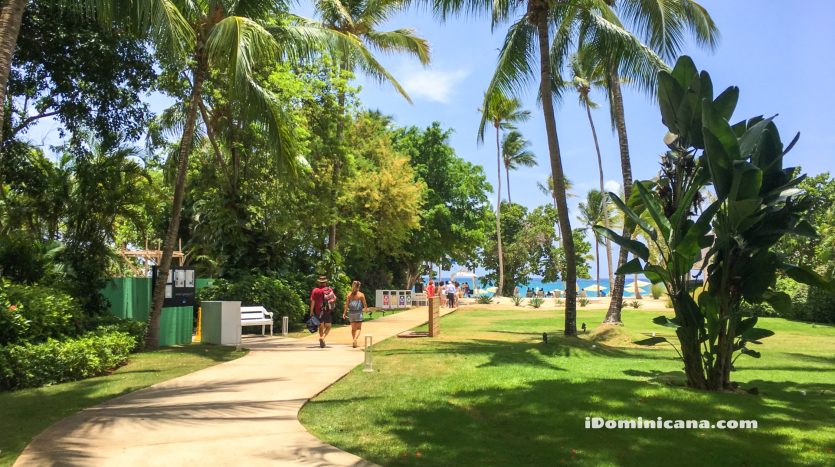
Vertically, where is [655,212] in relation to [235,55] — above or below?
below

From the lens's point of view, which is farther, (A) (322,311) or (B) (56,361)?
(A) (322,311)

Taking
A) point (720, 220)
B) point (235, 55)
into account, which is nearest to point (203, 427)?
point (720, 220)

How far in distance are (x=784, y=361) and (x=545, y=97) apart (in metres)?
7.93

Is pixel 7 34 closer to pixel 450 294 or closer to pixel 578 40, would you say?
pixel 578 40

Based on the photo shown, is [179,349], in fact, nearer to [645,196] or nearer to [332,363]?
[332,363]

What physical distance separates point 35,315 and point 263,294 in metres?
8.63

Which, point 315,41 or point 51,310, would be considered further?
point 315,41

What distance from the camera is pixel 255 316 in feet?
53.0

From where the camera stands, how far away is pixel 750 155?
728cm

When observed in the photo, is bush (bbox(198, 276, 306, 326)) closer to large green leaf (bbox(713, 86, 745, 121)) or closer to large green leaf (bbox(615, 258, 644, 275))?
large green leaf (bbox(615, 258, 644, 275))

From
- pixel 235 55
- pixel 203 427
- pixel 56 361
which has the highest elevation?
pixel 235 55

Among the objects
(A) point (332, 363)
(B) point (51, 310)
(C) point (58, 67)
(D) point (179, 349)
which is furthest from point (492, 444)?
(C) point (58, 67)

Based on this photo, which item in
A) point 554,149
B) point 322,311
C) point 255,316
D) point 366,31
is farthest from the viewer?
point 366,31

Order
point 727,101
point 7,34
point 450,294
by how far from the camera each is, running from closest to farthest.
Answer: point 7,34
point 727,101
point 450,294
